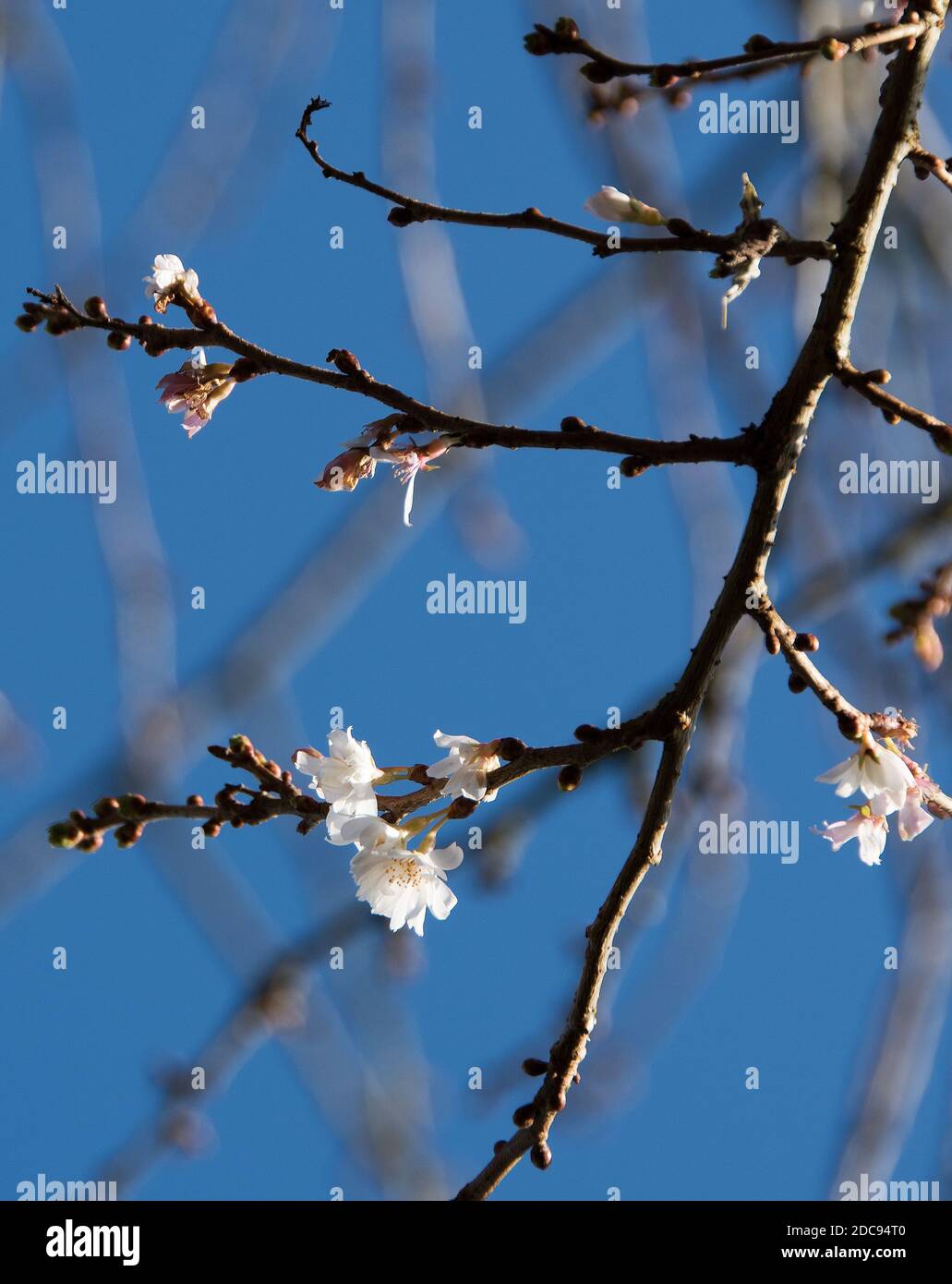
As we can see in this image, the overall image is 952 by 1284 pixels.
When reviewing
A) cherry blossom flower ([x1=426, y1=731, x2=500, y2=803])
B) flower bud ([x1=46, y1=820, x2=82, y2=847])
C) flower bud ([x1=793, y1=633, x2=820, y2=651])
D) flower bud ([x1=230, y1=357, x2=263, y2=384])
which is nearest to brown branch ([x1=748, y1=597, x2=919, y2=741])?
flower bud ([x1=793, y1=633, x2=820, y2=651])

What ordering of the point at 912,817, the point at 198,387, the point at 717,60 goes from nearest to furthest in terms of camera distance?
the point at 717,60, the point at 912,817, the point at 198,387

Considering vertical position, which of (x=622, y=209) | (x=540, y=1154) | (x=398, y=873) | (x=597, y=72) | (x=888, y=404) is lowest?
(x=540, y=1154)

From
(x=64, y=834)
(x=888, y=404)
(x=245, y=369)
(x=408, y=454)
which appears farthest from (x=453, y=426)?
(x=64, y=834)

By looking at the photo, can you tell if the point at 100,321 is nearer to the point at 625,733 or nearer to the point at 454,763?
the point at 454,763

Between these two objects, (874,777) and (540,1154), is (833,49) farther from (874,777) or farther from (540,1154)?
(540,1154)

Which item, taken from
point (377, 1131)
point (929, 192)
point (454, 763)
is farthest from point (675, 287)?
point (377, 1131)

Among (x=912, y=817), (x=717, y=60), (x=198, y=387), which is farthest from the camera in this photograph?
(x=198, y=387)

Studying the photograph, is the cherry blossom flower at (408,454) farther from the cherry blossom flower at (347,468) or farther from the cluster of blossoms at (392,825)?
the cluster of blossoms at (392,825)

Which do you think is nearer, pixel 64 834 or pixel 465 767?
pixel 465 767

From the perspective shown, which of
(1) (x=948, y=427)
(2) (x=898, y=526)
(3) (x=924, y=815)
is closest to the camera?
(1) (x=948, y=427)
